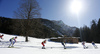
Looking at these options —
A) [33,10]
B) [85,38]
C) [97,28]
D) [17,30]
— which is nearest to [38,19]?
[33,10]

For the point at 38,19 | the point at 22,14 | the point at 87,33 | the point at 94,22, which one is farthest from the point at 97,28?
the point at 22,14

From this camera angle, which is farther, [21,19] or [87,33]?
[87,33]

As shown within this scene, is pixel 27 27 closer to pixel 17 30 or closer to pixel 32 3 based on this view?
pixel 17 30

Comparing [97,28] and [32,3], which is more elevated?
[32,3]

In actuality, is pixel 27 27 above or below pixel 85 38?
above

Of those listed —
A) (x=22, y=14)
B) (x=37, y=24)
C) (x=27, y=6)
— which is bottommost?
(x=37, y=24)

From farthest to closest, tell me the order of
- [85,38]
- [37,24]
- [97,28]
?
[85,38]
[97,28]
[37,24]

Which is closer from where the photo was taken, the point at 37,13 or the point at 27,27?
the point at 27,27

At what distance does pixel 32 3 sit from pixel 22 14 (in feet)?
15.0

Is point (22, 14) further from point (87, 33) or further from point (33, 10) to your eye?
point (87, 33)

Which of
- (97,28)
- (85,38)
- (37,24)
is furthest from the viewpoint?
(85,38)

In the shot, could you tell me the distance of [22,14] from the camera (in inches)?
896

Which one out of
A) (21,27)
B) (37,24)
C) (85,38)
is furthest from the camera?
(85,38)

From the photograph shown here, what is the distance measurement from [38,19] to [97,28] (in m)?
53.2
